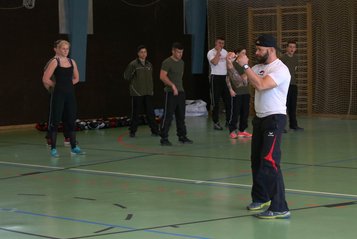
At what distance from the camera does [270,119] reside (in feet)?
22.1

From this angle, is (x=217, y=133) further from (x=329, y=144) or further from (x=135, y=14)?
(x=135, y=14)

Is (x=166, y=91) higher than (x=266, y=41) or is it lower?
lower

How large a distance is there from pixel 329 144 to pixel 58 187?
5656mm

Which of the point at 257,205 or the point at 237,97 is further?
the point at 237,97

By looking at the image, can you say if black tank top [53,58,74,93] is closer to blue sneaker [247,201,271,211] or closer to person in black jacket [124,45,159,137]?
person in black jacket [124,45,159,137]

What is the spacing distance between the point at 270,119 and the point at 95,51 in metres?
12.2

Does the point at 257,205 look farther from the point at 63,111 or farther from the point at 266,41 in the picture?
the point at 63,111

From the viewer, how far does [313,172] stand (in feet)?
31.3

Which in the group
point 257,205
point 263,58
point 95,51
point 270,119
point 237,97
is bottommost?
point 257,205

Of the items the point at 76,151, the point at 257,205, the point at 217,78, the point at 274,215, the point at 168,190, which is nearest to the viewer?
the point at 274,215

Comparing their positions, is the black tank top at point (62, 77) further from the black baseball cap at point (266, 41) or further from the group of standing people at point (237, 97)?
the black baseball cap at point (266, 41)

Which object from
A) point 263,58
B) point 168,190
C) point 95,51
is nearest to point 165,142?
point 168,190

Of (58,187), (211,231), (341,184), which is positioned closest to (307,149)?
(341,184)

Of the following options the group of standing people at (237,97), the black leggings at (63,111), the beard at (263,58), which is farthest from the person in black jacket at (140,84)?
the beard at (263,58)
